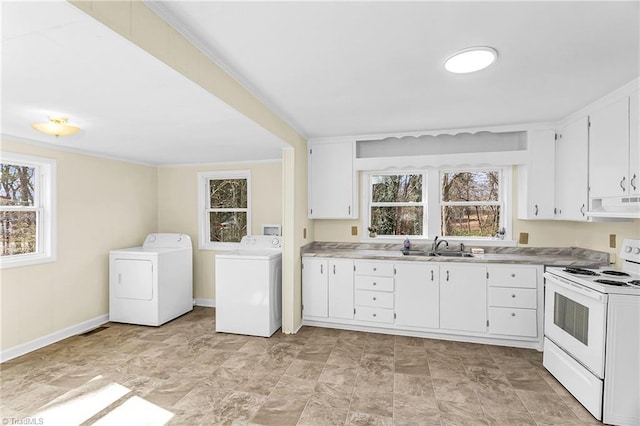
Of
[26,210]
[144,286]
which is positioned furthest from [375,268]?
[26,210]

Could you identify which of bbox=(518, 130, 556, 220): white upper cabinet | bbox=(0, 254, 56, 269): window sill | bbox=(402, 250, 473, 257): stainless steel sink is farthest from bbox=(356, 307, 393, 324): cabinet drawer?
bbox=(0, 254, 56, 269): window sill

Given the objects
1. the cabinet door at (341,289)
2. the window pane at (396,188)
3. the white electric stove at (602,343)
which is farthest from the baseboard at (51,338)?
the white electric stove at (602,343)

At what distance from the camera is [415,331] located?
3490mm

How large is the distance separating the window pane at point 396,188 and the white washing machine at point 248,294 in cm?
163

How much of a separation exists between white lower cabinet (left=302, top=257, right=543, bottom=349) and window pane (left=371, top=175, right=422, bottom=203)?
101 centimetres

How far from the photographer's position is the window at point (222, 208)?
183 inches

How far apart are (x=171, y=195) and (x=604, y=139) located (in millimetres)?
5301

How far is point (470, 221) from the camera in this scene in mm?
3926

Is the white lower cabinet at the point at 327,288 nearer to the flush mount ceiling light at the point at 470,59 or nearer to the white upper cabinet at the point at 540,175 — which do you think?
the white upper cabinet at the point at 540,175

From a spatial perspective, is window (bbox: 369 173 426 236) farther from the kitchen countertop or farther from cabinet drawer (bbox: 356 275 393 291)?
cabinet drawer (bbox: 356 275 393 291)

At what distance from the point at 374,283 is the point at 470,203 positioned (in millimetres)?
1628

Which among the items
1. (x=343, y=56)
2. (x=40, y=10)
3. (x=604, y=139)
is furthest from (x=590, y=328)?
(x=40, y=10)

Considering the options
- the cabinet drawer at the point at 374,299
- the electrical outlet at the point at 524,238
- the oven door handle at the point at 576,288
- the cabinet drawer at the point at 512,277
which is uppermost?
the electrical outlet at the point at 524,238

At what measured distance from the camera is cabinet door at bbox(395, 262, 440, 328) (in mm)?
3401
